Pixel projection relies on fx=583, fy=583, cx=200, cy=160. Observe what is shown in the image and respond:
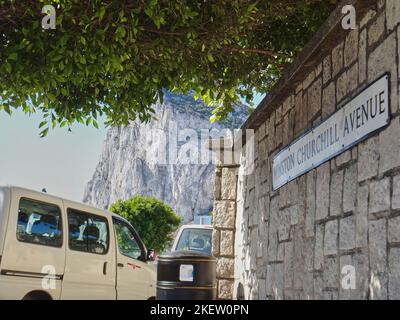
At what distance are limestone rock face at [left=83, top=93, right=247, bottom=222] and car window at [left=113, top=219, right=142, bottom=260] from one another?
3778 inches

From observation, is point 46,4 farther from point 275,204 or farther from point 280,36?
point 280,36

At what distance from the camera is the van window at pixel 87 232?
26.8 feet

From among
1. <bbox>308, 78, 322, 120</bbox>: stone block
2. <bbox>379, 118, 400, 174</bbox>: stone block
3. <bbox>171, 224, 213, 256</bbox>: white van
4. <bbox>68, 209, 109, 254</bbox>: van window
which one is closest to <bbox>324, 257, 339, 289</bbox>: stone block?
<bbox>379, 118, 400, 174</bbox>: stone block

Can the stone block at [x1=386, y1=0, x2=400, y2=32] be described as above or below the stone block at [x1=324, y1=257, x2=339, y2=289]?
above

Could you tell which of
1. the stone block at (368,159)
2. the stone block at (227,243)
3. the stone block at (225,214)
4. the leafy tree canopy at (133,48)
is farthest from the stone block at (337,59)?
the stone block at (227,243)

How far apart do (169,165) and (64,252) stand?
11310 cm

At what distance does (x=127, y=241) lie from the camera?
31.9 ft

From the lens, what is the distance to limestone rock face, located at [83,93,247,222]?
111 m

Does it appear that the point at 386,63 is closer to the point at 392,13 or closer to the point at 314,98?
the point at 392,13

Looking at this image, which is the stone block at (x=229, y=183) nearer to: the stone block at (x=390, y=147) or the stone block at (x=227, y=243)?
the stone block at (x=227, y=243)

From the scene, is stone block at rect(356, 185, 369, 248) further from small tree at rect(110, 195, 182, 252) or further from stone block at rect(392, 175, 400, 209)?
small tree at rect(110, 195, 182, 252)

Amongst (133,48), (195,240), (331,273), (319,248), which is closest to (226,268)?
(195,240)

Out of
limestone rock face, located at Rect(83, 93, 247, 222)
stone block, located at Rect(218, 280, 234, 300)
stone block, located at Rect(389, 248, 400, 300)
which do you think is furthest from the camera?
limestone rock face, located at Rect(83, 93, 247, 222)

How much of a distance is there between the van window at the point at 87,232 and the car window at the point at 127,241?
55 cm
